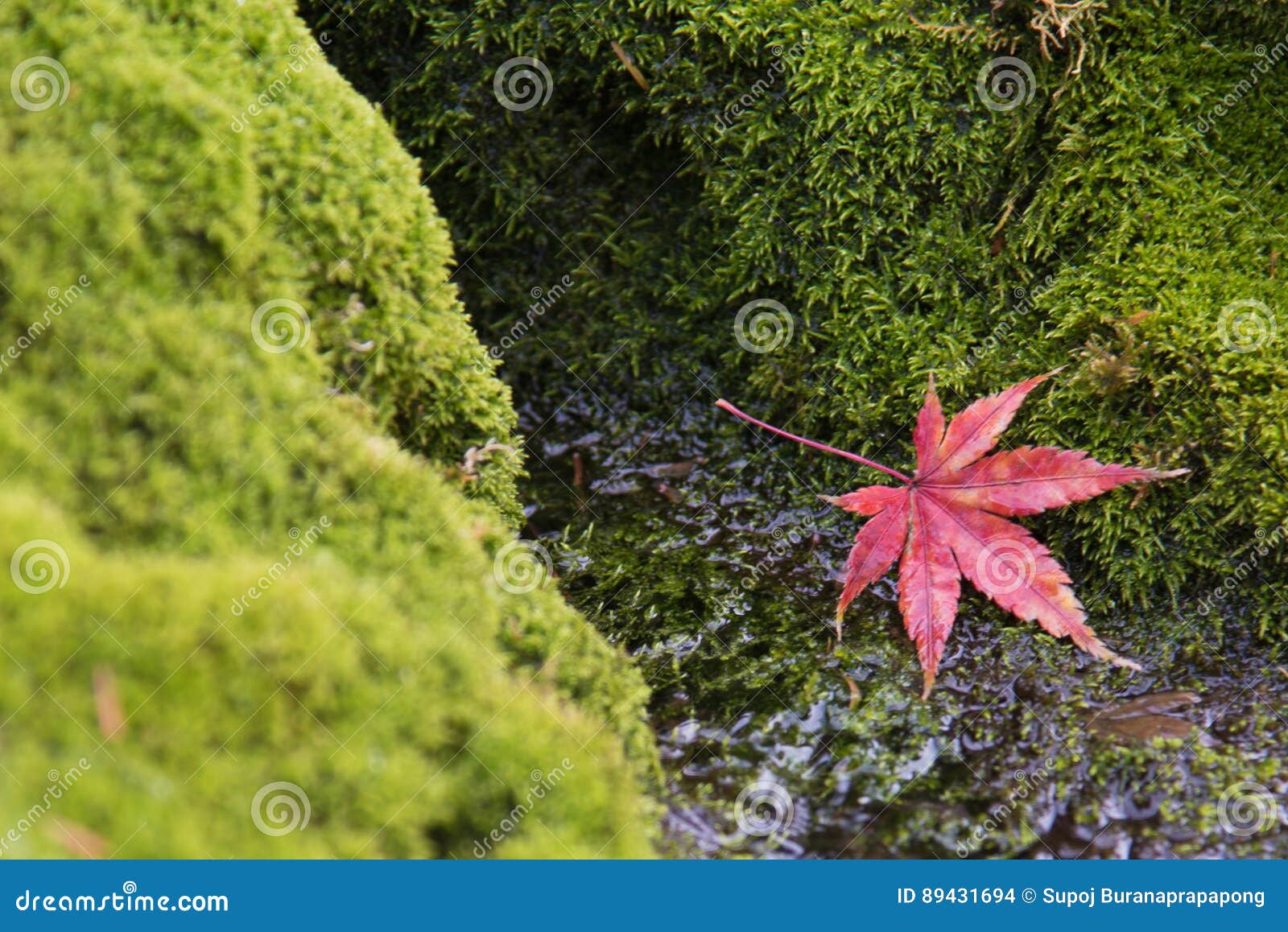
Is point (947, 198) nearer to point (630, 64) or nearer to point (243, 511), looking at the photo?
point (630, 64)

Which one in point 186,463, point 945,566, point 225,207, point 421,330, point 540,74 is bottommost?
point 186,463

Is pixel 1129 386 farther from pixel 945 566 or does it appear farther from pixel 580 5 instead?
pixel 580 5

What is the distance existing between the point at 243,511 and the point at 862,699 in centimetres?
162

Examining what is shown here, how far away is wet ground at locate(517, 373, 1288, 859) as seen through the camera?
7.51 ft

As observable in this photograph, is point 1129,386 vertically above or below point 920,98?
below

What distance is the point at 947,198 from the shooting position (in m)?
3.11

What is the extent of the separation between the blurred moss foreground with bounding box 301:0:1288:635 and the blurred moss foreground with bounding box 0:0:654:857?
0.94 m

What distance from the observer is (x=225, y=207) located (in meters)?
2.26

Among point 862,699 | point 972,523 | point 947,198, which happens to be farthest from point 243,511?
point 947,198

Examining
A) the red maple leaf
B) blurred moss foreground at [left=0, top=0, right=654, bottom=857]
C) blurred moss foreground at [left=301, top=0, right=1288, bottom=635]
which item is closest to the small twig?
blurred moss foreground at [left=301, top=0, right=1288, bottom=635]

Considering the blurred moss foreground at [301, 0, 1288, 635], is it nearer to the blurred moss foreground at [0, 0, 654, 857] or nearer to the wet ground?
the wet ground

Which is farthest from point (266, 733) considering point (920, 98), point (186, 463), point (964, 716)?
point (920, 98)

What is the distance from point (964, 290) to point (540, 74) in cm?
158

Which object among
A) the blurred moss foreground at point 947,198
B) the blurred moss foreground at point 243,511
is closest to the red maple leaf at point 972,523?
the blurred moss foreground at point 947,198
